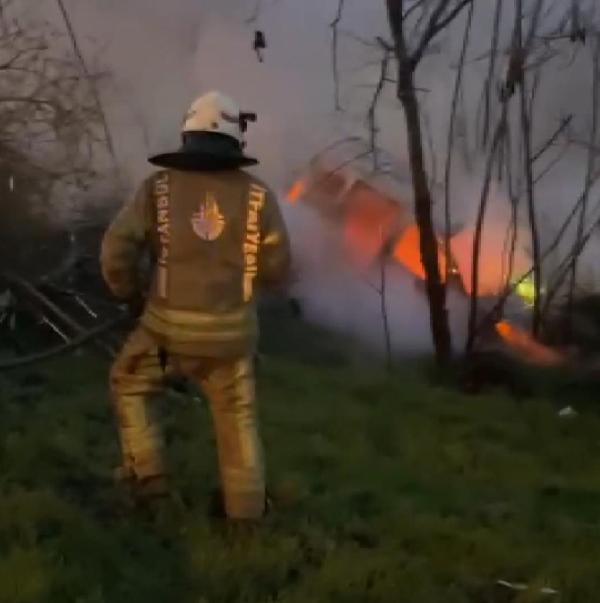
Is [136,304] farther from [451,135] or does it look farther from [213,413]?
[451,135]

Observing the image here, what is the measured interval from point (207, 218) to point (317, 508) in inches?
53.2

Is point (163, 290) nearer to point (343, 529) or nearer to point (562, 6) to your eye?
point (343, 529)

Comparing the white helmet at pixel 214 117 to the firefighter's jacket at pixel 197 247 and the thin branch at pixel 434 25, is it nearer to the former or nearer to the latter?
the firefighter's jacket at pixel 197 247

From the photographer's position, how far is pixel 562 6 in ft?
35.5

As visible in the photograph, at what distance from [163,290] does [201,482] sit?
103cm

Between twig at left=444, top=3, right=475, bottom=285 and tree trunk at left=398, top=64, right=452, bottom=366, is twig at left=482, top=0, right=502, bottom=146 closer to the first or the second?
twig at left=444, top=3, right=475, bottom=285

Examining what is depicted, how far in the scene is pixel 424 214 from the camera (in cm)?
941

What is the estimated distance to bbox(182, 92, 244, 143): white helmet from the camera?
445 cm

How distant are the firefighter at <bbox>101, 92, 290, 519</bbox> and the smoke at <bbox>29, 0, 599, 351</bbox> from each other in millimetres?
6222

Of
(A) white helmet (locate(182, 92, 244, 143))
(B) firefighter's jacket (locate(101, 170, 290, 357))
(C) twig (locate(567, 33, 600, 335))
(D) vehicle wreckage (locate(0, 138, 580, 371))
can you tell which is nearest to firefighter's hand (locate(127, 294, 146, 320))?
(B) firefighter's jacket (locate(101, 170, 290, 357))

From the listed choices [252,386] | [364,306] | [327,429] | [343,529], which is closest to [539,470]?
[327,429]

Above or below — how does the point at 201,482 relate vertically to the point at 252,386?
below

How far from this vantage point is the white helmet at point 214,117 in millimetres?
4449

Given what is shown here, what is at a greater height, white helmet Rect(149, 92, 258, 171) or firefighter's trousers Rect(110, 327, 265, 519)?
white helmet Rect(149, 92, 258, 171)
